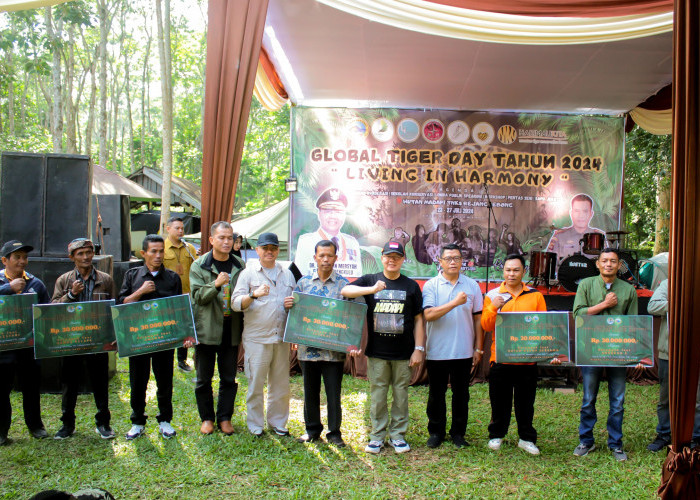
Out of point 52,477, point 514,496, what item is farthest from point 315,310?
point 52,477

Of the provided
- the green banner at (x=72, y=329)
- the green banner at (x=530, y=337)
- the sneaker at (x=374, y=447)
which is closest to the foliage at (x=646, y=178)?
the green banner at (x=530, y=337)

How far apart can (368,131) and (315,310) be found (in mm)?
4710

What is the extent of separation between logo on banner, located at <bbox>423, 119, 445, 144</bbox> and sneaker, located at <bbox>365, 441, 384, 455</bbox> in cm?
529

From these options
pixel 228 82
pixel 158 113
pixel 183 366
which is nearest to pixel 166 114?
pixel 183 366

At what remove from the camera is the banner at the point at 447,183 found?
858 cm

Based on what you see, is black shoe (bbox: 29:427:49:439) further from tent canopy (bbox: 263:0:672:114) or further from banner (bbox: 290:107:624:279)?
tent canopy (bbox: 263:0:672:114)

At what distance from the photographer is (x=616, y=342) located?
179 inches

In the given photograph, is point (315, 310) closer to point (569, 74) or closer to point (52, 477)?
point (52, 477)

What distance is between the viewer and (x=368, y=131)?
8.62m

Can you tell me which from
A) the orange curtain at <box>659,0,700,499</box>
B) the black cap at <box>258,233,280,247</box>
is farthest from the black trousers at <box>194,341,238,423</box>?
the orange curtain at <box>659,0,700,499</box>

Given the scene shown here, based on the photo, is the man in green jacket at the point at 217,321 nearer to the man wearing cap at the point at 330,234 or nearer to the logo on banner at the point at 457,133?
the man wearing cap at the point at 330,234

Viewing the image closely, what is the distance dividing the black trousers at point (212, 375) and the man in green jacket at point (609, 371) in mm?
3106

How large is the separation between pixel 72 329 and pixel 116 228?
11.6ft

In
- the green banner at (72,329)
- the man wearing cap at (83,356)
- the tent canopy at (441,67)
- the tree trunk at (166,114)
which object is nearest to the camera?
the green banner at (72,329)
